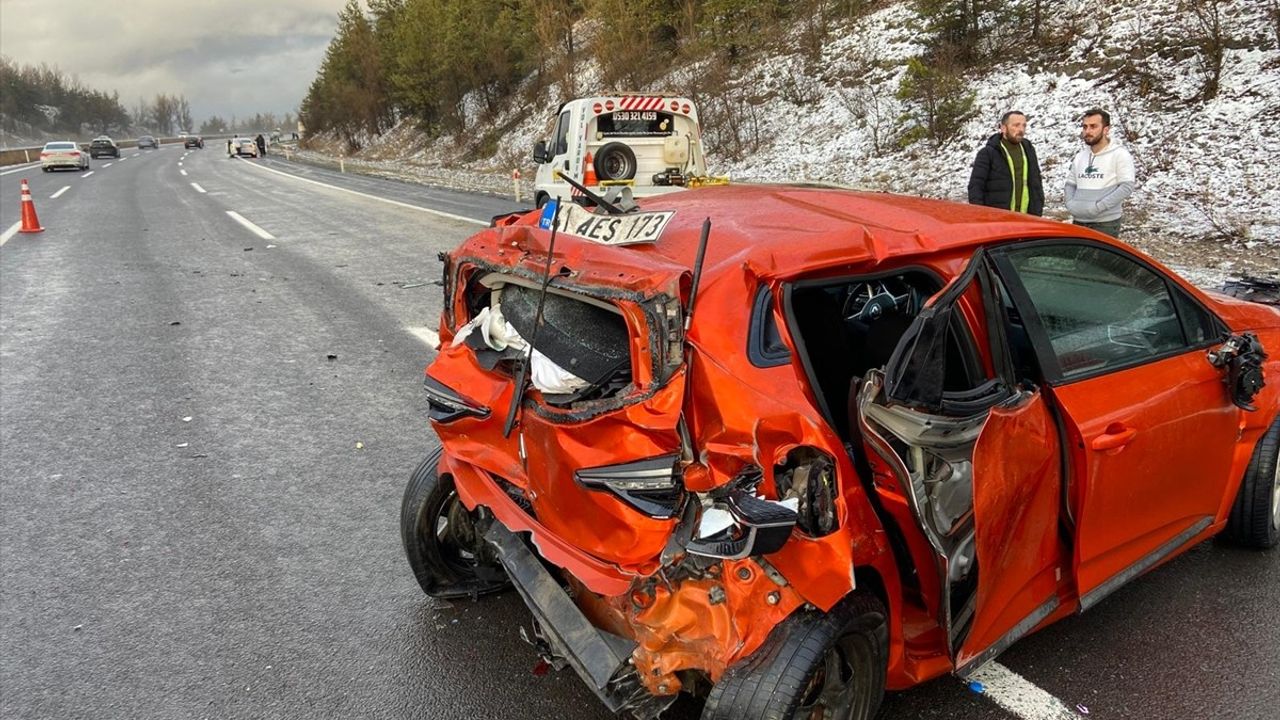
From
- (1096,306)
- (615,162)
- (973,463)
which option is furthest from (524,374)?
(615,162)

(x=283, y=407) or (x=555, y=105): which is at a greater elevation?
(x=555, y=105)

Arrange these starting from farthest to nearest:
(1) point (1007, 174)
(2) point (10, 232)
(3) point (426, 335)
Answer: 1. (2) point (10, 232)
2. (3) point (426, 335)
3. (1) point (1007, 174)

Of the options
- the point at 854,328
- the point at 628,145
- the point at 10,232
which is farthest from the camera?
the point at 10,232

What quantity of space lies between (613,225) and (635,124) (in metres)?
10.7

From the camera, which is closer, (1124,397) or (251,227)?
(1124,397)

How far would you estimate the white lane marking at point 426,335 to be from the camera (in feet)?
23.8

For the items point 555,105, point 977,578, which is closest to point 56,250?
point 977,578

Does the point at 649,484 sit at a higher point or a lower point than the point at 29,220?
higher

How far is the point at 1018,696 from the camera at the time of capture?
2750 millimetres

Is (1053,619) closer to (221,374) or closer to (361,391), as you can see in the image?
(361,391)

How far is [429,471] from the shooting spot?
3289 millimetres

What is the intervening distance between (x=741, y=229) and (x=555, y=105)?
37.3 metres

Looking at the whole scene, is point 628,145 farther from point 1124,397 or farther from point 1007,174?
point 1124,397

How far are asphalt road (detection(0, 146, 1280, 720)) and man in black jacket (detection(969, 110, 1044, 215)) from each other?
3999 mm
